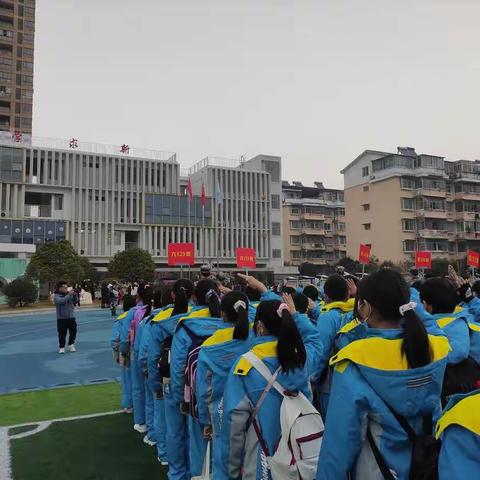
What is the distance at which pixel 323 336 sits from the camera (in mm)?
3186

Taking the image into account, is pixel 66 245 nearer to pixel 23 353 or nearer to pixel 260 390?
pixel 23 353

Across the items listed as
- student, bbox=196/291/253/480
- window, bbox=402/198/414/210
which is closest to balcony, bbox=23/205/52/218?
window, bbox=402/198/414/210

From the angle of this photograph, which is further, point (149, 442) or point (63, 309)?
point (63, 309)

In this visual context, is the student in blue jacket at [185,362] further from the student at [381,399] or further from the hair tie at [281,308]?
the student at [381,399]

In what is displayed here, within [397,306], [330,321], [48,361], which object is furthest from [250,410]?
[48,361]

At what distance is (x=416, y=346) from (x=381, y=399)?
0.25 metres

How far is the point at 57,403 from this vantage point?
20.1ft

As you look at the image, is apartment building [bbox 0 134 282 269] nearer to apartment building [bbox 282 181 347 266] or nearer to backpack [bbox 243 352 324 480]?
apartment building [bbox 282 181 347 266]

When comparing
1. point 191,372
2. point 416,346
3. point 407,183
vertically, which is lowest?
point 191,372

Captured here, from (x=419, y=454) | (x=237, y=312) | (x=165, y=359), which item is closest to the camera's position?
(x=419, y=454)

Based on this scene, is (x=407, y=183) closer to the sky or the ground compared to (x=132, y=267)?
closer to the sky

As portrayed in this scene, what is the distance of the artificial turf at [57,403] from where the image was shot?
5598 millimetres

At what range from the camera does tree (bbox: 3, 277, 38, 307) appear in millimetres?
26156

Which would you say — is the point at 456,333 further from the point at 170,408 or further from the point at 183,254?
the point at 183,254
